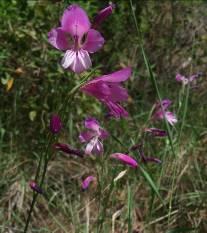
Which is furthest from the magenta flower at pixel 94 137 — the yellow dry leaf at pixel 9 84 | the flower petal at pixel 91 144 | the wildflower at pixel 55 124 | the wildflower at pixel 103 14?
the yellow dry leaf at pixel 9 84

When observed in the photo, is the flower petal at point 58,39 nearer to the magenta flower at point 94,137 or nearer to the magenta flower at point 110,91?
the magenta flower at point 110,91

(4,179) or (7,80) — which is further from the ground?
(7,80)

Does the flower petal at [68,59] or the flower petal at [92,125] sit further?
the flower petal at [92,125]

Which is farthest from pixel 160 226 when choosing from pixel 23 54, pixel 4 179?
pixel 23 54

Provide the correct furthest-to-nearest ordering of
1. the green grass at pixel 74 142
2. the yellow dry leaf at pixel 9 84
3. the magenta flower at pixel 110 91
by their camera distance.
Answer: the yellow dry leaf at pixel 9 84, the green grass at pixel 74 142, the magenta flower at pixel 110 91

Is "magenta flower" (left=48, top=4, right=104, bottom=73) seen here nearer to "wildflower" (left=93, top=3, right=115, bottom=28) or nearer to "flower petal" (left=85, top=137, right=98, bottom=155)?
"wildflower" (left=93, top=3, right=115, bottom=28)

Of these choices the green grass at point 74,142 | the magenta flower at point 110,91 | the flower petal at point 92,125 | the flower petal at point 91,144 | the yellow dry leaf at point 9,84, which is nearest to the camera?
the magenta flower at point 110,91

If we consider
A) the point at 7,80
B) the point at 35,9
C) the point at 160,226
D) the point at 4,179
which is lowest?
the point at 160,226

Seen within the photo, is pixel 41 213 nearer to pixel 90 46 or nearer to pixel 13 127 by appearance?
pixel 13 127

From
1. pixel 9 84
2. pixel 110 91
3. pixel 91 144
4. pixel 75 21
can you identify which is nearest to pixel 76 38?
pixel 75 21
